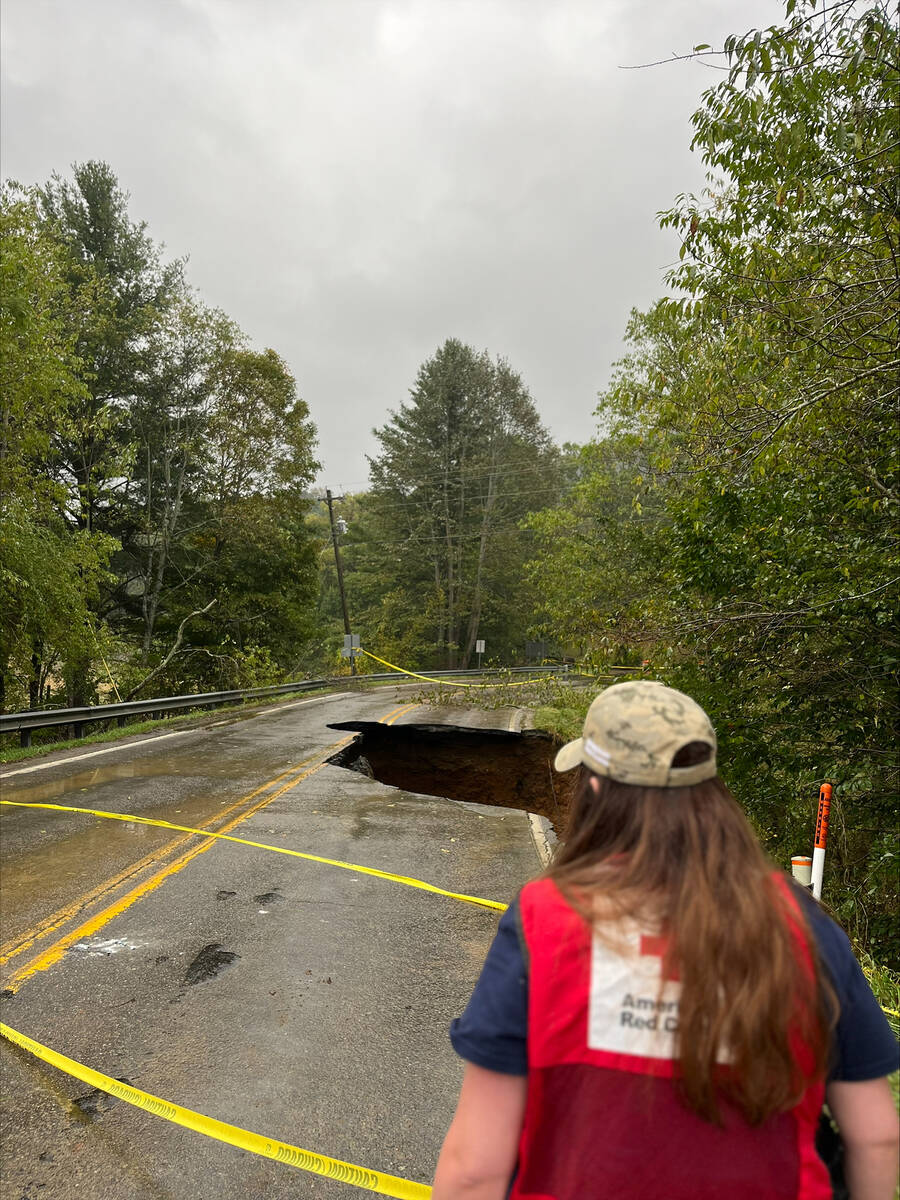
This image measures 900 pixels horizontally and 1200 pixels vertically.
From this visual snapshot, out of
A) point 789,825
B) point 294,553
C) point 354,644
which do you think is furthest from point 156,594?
point 789,825

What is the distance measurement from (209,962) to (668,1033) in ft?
14.9

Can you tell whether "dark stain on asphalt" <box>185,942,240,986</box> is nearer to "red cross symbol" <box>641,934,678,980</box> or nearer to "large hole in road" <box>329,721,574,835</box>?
"red cross symbol" <box>641,934,678,980</box>

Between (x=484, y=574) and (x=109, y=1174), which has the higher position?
(x=484, y=574)

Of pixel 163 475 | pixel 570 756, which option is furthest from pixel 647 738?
pixel 163 475

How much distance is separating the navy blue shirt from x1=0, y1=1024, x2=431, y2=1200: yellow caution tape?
225 cm

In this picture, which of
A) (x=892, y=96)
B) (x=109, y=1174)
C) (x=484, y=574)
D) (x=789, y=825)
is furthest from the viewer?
(x=484, y=574)

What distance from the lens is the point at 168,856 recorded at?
718 centimetres

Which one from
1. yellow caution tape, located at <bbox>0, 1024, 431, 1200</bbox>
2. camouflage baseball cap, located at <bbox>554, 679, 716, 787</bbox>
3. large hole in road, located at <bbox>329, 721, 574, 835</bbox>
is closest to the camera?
camouflage baseball cap, located at <bbox>554, 679, 716, 787</bbox>

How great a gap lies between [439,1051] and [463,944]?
1.38m

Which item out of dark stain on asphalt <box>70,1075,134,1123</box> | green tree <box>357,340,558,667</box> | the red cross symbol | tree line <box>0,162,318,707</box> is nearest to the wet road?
dark stain on asphalt <box>70,1075,134,1123</box>

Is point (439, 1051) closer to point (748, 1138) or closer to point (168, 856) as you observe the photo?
point (748, 1138)

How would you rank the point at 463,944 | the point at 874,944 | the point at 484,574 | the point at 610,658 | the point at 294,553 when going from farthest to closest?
1. the point at 484,574
2. the point at 294,553
3. the point at 610,658
4. the point at 874,944
5. the point at 463,944

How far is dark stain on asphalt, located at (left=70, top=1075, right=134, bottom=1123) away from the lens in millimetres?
3457

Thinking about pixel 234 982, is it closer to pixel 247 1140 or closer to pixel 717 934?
pixel 247 1140
